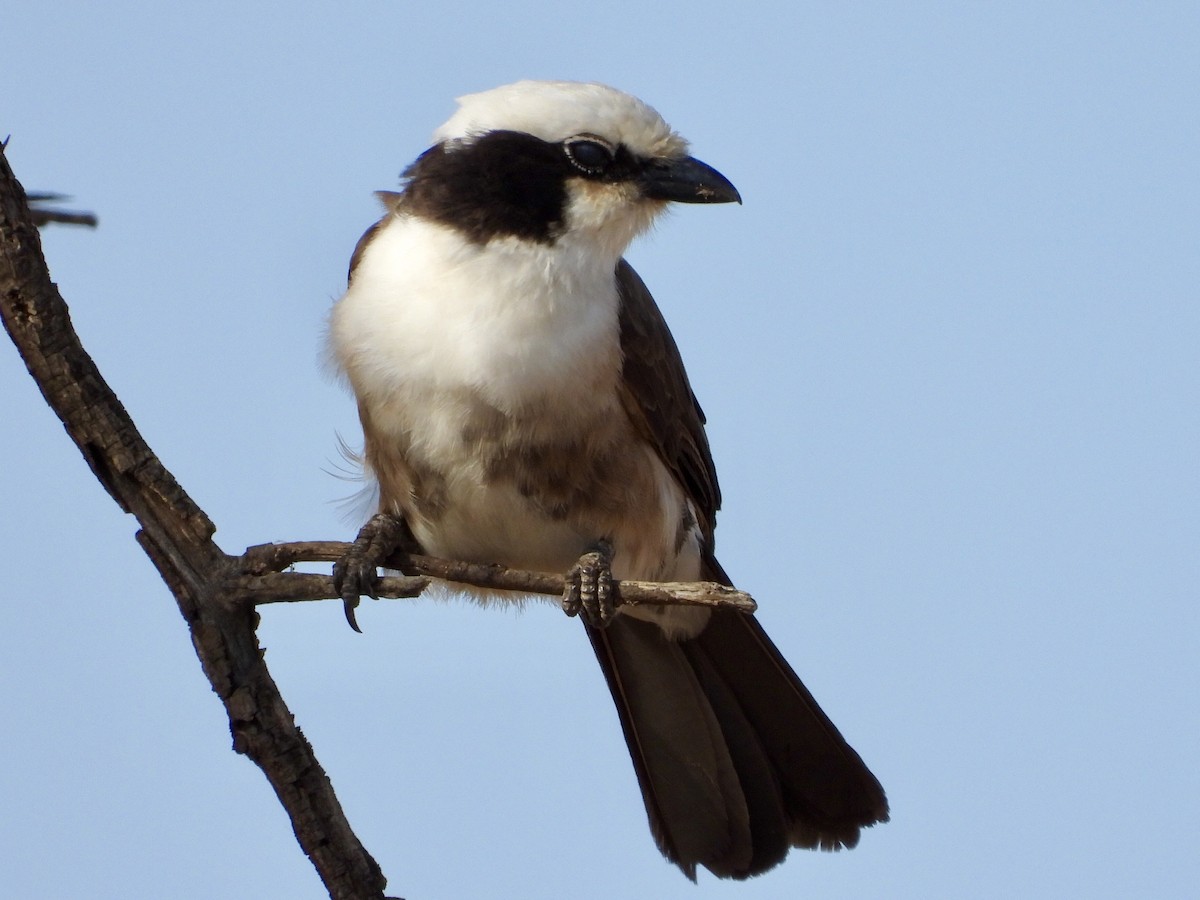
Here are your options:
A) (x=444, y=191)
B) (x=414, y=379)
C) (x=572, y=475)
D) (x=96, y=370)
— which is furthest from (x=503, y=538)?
→ (x=96, y=370)

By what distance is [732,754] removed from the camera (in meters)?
5.20

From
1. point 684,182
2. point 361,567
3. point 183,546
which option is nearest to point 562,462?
point 361,567

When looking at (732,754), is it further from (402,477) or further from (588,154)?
(588,154)

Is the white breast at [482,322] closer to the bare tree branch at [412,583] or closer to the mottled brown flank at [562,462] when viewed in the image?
the mottled brown flank at [562,462]

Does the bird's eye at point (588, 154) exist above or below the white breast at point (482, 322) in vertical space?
above

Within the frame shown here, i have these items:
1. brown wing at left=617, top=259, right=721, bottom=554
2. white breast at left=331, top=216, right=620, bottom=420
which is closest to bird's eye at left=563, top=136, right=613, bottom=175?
white breast at left=331, top=216, right=620, bottom=420

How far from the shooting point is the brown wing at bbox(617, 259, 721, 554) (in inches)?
182

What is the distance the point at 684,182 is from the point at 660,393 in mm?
680

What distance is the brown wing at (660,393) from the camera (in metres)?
4.63

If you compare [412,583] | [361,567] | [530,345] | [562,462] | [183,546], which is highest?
[530,345]

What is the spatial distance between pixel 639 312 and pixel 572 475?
631 millimetres

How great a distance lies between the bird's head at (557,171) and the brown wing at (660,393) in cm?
28

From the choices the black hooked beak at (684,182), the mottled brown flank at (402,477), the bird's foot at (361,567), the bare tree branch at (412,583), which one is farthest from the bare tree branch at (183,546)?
the black hooked beak at (684,182)

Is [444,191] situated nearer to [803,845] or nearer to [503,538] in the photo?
[503,538]
